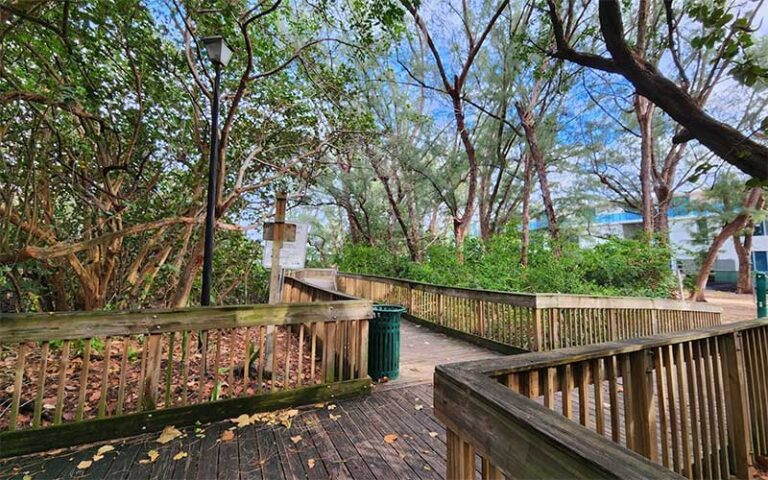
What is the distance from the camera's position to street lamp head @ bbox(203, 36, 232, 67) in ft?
11.2

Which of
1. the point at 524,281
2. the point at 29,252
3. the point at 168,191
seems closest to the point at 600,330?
the point at 524,281

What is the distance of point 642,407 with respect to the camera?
5.48 feet

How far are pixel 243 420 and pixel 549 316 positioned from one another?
13.5 ft

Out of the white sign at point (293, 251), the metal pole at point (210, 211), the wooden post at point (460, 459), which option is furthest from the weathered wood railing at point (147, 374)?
the wooden post at point (460, 459)

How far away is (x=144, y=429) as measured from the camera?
257 cm

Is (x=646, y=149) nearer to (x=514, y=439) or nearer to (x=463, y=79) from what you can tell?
(x=463, y=79)

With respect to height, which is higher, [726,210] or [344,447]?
[726,210]

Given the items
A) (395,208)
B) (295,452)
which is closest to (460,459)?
(295,452)

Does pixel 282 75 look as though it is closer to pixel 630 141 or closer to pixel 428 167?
pixel 428 167

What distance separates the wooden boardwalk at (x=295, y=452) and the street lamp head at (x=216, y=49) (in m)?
3.62

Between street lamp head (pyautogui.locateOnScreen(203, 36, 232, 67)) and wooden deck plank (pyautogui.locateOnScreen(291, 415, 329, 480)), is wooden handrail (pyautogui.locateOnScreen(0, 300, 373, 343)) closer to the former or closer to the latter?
wooden deck plank (pyautogui.locateOnScreen(291, 415, 329, 480))

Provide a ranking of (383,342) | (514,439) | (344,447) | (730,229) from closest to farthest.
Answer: (514,439) < (344,447) < (383,342) < (730,229)

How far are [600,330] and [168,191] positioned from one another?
26.5 feet

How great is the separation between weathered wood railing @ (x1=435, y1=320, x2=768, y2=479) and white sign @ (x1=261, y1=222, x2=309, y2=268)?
2867 mm
